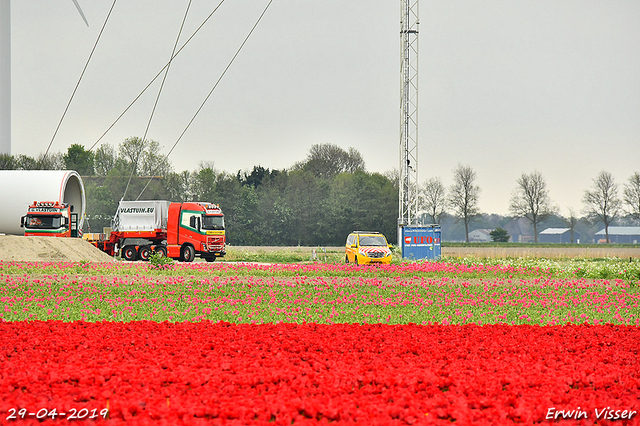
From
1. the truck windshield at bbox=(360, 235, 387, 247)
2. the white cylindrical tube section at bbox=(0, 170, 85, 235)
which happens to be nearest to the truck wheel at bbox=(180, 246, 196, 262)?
the truck windshield at bbox=(360, 235, 387, 247)

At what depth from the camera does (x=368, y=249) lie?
78.3 ft

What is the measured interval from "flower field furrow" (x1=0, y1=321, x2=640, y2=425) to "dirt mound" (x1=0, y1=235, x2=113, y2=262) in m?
20.6

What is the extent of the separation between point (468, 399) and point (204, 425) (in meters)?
2.27

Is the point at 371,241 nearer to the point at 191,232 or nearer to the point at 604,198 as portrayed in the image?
the point at 191,232

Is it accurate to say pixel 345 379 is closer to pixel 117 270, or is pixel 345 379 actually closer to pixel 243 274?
pixel 243 274

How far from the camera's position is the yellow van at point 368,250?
78.0ft

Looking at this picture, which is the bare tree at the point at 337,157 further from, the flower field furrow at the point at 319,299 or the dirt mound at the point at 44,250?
the flower field furrow at the point at 319,299

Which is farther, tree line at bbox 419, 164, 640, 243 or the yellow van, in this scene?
tree line at bbox 419, 164, 640, 243

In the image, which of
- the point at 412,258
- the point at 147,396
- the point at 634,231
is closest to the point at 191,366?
the point at 147,396

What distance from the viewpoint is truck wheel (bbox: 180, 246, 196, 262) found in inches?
1165

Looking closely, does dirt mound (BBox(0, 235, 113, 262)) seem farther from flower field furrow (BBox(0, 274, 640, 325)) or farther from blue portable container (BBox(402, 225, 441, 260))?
blue portable container (BBox(402, 225, 441, 260))

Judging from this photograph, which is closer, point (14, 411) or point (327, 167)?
point (14, 411)

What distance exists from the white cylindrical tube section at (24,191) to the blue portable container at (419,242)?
2143 cm

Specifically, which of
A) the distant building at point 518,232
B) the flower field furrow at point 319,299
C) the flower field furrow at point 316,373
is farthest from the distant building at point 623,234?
the flower field furrow at point 316,373
